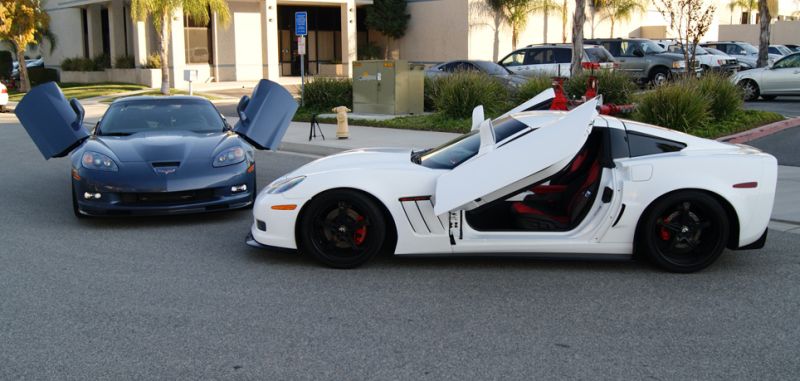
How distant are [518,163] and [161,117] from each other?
18.0 ft

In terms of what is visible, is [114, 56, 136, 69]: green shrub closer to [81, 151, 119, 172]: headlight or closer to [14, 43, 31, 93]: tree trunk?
[14, 43, 31, 93]: tree trunk

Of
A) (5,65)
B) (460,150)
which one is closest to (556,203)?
(460,150)

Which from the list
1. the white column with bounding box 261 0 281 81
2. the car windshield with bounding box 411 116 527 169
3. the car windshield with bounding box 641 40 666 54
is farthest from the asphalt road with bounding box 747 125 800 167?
the white column with bounding box 261 0 281 81

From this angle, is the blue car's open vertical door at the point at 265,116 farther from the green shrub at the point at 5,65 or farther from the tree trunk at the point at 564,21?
the green shrub at the point at 5,65

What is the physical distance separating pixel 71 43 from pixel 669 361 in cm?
4515

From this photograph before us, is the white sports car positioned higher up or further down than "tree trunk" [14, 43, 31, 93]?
further down

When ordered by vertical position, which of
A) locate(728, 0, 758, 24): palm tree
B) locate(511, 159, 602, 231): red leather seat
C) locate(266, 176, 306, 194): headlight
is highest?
locate(728, 0, 758, 24): palm tree

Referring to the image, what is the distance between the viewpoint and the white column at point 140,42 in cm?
3578

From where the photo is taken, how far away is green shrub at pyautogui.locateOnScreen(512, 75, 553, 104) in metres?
17.3

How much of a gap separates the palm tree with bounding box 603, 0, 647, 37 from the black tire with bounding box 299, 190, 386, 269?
3890 centimetres

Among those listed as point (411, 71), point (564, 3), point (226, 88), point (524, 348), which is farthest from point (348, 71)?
point (524, 348)

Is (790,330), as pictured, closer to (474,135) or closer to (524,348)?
(524,348)

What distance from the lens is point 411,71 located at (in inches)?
806

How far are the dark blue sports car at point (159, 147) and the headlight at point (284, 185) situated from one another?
5.36 feet
